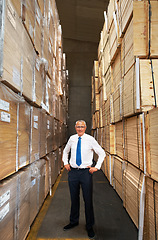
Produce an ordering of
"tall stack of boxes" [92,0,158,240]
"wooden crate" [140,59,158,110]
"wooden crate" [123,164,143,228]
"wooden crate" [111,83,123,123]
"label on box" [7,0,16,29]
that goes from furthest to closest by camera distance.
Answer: "wooden crate" [111,83,123,123]
"wooden crate" [123,164,143,228]
"wooden crate" [140,59,158,110]
"tall stack of boxes" [92,0,158,240]
"label on box" [7,0,16,29]

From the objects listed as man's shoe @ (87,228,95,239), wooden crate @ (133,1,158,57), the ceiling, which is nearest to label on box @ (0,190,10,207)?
man's shoe @ (87,228,95,239)

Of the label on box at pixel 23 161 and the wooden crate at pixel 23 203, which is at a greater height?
the label on box at pixel 23 161

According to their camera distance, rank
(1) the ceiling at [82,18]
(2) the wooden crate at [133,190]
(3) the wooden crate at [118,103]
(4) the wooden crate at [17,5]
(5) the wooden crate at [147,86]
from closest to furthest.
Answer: (4) the wooden crate at [17,5]
(5) the wooden crate at [147,86]
(2) the wooden crate at [133,190]
(3) the wooden crate at [118,103]
(1) the ceiling at [82,18]

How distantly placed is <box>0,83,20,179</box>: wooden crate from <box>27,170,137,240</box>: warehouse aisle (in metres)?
1.45

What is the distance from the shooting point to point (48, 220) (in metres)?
2.95

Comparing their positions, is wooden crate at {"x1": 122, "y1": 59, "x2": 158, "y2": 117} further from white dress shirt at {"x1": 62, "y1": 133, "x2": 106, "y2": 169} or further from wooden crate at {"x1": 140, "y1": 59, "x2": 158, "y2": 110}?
white dress shirt at {"x1": 62, "y1": 133, "x2": 106, "y2": 169}

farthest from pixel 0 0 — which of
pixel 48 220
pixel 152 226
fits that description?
pixel 48 220

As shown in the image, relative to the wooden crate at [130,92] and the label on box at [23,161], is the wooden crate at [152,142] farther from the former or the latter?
the label on box at [23,161]

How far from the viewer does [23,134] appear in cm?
216

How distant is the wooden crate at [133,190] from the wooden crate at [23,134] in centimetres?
163

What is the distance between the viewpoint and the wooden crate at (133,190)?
8.23 ft

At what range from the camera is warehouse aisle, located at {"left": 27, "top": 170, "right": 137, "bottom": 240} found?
2.51 metres

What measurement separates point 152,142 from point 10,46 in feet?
6.30


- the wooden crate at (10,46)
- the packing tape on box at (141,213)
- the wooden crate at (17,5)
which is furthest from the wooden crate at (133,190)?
the wooden crate at (17,5)
